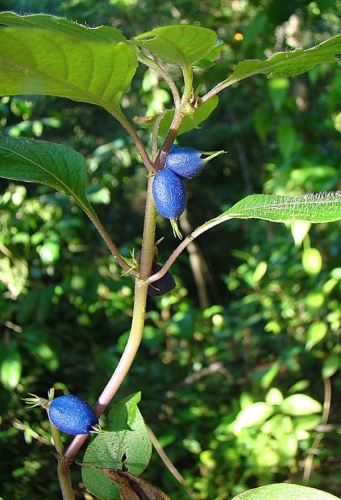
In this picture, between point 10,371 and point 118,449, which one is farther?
point 10,371

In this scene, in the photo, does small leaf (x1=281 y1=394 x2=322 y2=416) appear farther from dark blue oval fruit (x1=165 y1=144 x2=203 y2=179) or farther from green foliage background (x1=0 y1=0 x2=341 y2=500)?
dark blue oval fruit (x1=165 y1=144 x2=203 y2=179)

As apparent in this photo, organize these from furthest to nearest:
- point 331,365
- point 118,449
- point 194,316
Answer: point 194,316
point 331,365
point 118,449

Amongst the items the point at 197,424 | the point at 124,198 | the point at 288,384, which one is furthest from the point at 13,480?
the point at 124,198

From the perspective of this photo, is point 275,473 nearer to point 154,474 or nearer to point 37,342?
point 154,474

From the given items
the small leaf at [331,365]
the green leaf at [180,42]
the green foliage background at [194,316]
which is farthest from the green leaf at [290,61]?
the small leaf at [331,365]

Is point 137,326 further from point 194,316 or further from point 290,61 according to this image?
point 194,316

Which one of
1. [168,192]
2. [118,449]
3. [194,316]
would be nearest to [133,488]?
[118,449]

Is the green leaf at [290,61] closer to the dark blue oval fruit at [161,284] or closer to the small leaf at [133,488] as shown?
the dark blue oval fruit at [161,284]
